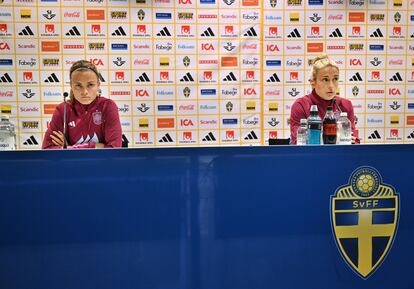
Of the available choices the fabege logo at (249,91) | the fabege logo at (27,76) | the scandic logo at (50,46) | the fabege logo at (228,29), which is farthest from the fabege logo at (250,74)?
the fabege logo at (27,76)

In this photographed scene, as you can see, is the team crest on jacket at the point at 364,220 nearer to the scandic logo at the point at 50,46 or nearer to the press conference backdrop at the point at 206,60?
the press conference backdrop at the point at 206,60

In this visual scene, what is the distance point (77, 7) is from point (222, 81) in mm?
1511

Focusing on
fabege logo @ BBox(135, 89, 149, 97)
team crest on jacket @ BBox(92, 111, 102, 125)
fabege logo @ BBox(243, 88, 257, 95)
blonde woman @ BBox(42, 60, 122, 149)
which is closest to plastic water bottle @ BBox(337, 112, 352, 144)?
blonde woman @ BBox(42, 60, 122, 149)

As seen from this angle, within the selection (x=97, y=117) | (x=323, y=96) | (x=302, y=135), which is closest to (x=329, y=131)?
(x=302, y=135)

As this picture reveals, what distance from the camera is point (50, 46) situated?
11.6 ft

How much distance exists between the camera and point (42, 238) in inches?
51.8

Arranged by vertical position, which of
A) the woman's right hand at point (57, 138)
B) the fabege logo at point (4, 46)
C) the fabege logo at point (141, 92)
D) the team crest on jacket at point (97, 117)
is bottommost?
the woman's right hand at point (57, 138)

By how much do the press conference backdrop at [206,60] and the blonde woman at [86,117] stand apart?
58.1 inches

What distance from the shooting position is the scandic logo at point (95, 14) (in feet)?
11.6

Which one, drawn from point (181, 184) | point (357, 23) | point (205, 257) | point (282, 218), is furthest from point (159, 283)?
point (357, 23)

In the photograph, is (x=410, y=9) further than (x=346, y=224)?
Yes

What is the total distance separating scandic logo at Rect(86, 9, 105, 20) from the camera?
3.54 m

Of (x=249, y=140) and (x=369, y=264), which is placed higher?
(x=249, y=140)

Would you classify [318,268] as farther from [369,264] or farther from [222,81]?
[222,81]
